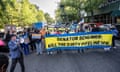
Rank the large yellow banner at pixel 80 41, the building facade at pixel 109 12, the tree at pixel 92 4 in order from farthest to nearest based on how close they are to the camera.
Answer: the tree at pixel 92 4 < the building facade at pixel 109 12 < the large yellow banner at pixel 80 41

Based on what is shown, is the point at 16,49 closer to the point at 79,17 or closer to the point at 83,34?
the point at 83,34

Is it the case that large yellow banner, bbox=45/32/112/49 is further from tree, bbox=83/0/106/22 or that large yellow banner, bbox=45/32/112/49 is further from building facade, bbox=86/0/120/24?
tree, bbox=83/0/106/22

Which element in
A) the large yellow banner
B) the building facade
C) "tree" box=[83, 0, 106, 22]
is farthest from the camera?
"tree" box=[83, 0, 106, 22]

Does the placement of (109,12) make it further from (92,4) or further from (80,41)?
(80,41)

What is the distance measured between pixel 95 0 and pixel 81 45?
1602 inches

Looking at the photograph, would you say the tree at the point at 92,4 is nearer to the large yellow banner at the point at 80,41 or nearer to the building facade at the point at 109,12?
the building facade at the point at 109,12

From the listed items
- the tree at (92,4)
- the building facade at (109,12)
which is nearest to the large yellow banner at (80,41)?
the building facade at (109,12)

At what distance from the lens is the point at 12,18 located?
77.7 m

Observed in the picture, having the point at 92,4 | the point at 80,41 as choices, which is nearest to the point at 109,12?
the point at 92,4

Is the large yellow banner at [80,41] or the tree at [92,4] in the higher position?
the tree at [92,4]

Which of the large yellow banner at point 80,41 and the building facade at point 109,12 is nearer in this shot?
the large yellow banner at point 80,41

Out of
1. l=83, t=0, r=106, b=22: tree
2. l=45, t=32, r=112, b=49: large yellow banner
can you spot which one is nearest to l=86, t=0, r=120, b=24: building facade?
l=83, t=0, r=106, b=22: tree

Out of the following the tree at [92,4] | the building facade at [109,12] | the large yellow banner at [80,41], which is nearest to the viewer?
the large yellow banner at [80,41]

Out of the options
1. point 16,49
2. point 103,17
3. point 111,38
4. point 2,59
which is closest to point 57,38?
point 111,38
